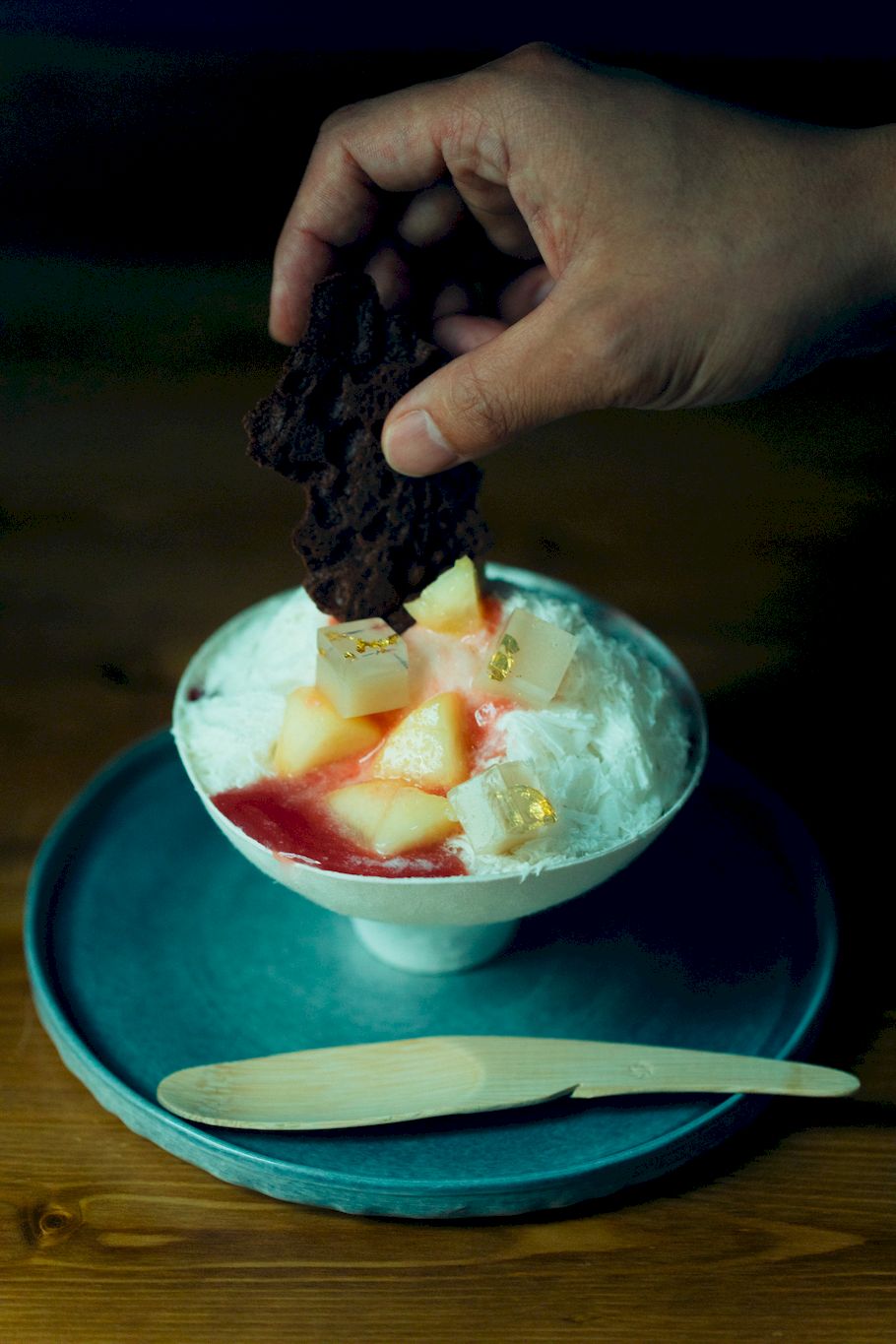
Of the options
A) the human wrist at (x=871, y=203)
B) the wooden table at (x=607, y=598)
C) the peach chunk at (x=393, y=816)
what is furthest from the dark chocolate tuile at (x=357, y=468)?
the wooden table at (x=607, y=598)

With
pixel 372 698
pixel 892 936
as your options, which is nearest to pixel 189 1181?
pixel 372 698

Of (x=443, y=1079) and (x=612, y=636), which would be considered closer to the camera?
(x=443, y=1079)

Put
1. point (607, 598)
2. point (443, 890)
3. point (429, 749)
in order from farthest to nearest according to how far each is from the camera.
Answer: point (607, 598)
point (429, 749)
point (443, 890)

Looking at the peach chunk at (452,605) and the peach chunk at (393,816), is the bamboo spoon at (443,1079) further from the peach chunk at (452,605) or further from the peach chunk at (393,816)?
the peach chunk at (452,605)

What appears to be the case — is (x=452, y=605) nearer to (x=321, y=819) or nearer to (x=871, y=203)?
(x=321, y=819)

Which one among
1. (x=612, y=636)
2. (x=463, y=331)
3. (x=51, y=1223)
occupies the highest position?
(x=463, y=331)

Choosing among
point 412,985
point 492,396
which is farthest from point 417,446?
point 412,985

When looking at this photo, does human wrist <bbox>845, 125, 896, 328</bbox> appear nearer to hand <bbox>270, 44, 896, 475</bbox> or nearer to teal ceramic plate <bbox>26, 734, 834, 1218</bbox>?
hand <bbox>270, 44, 896, 475</bbox>

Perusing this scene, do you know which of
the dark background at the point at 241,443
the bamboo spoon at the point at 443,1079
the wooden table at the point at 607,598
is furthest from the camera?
the dark background at the point at 241,443
